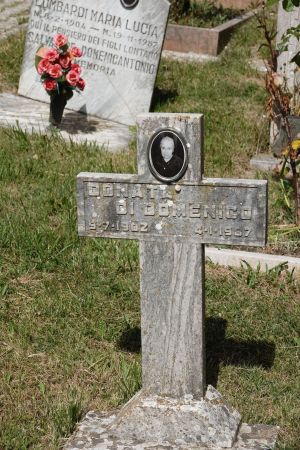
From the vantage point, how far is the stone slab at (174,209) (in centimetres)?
359

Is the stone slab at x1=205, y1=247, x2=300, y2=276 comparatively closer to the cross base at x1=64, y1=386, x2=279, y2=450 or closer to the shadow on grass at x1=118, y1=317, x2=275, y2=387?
the shadow on grass at x1=118, y1=317, x2=275, y2=387

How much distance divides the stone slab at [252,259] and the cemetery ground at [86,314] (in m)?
0.07

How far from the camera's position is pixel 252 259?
5344mm

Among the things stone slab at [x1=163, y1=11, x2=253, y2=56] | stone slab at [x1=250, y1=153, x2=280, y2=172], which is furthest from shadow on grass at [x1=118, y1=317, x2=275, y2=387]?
stone slab at [x1=163, y1=11, x2=253, y2=56]

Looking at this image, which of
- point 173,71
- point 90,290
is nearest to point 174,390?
point 90,290

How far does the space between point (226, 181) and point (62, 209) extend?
97.0 inches

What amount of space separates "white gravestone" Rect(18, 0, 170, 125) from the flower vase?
24.0 inches

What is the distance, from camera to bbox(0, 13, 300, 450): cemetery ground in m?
4.07

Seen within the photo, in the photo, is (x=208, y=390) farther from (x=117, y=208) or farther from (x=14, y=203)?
(x=14, y=203)

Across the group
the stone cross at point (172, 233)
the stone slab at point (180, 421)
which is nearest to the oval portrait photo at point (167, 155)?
the stone cross at point (172, 233)

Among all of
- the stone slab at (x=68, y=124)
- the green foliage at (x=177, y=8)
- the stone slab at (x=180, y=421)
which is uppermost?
the green foliage at (x=177, y=8)

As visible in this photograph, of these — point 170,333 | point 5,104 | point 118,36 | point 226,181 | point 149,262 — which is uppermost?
point 118,36

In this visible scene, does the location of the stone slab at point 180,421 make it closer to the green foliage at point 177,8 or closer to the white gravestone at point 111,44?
the white gravestone at point 111,44

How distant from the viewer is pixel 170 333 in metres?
3.79
